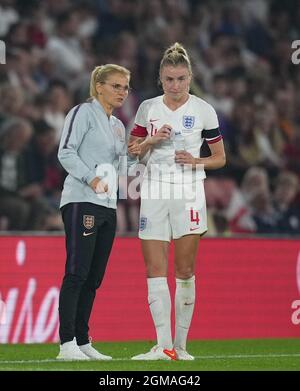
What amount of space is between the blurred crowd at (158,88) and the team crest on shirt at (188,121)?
12.2 ft

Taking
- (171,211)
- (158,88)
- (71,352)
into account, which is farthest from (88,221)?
(158,88)

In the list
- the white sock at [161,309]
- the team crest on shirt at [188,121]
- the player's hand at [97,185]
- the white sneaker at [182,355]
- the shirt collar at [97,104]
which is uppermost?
the shirt collar at [97,104]

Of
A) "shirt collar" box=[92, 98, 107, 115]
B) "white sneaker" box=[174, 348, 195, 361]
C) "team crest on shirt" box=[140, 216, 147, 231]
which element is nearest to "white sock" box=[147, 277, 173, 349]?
"white sneaker" box=[174, 348, 195, 361]

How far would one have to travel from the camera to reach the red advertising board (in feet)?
38.8

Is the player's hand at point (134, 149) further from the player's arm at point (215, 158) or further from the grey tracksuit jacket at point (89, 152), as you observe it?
the player's arm at point (215, 158)

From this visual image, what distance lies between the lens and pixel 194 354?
33.3 ft

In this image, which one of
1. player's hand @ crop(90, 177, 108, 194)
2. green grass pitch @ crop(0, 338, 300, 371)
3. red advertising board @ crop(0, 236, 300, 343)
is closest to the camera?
green grass pitch @ crop(0, 338, 300, 371)

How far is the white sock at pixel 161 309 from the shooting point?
910cm

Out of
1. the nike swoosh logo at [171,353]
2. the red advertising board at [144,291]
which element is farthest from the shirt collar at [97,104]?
the red advertising board at [144,291]

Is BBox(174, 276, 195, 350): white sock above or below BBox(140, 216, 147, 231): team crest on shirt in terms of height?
below

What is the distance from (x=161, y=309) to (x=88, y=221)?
34.0 inches

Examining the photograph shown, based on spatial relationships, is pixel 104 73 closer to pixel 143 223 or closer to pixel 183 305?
pixel 143 223

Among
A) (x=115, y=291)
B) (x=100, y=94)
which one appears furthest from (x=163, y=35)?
(x=100, y=94)

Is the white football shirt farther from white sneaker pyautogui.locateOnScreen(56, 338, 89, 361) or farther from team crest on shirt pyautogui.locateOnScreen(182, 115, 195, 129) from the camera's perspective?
white sneaker pyautogui.locateOnScreen(56, 338, 89, 361)
